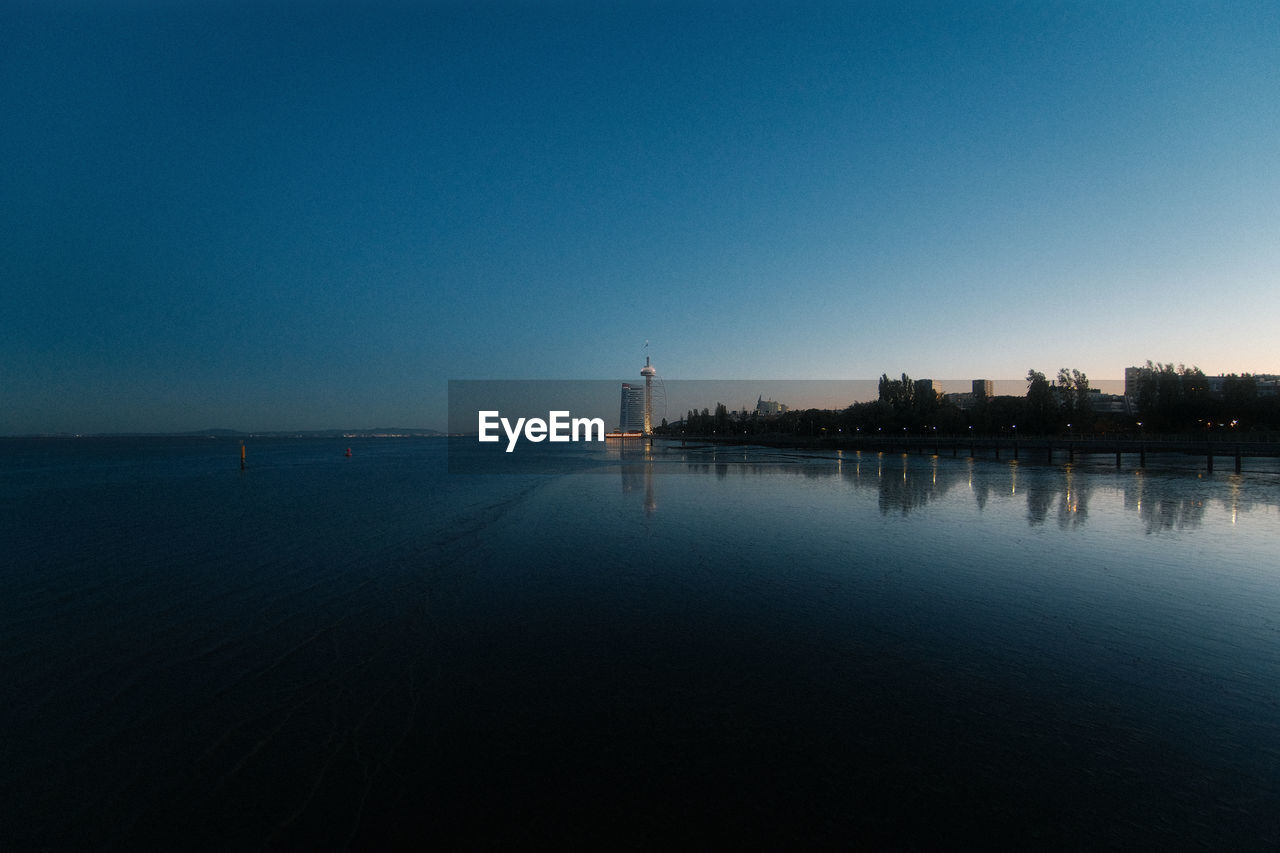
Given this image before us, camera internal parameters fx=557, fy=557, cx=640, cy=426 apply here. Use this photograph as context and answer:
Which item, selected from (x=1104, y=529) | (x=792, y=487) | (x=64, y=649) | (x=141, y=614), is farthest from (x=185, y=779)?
(x=792, y=487)

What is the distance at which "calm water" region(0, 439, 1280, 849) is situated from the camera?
16.8ft

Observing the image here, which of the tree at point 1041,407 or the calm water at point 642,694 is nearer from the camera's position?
the calm water at point 642,694

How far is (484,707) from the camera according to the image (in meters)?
7.07

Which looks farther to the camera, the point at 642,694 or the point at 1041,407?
the point at 1041,407

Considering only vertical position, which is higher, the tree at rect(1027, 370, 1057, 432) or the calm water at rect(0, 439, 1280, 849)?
the tree at rect(1027, 370, 1057, 432)

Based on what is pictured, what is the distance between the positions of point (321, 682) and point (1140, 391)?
133 meters

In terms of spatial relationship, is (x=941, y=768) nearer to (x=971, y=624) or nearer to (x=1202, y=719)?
(x=1202, y=719)

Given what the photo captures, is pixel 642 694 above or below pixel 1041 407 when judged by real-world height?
below

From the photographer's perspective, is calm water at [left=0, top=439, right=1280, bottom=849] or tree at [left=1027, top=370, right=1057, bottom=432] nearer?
calm water at [left=0, top=439, right=1280, bottom=849]

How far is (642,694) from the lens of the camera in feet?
24.3

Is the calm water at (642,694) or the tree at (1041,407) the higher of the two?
the tree at (1041,407)

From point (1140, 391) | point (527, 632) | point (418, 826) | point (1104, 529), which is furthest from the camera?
point (1140, 391)

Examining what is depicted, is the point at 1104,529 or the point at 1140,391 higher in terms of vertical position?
the point at 1140,391

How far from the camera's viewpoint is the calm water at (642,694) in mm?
5105
